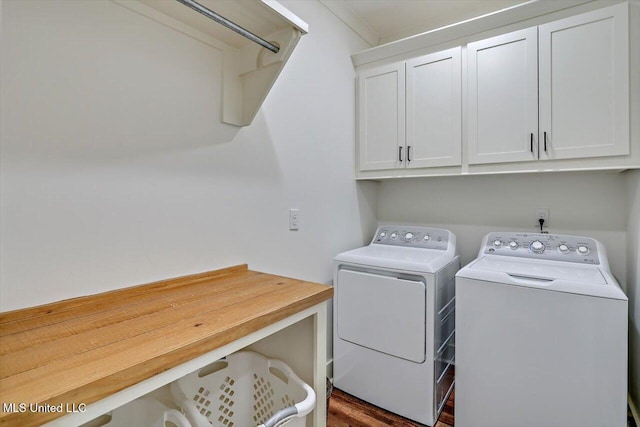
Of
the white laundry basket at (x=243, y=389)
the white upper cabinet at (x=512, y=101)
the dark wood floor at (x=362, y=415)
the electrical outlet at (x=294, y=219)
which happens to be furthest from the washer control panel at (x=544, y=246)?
the white laundry basket at (x=243, y=389)

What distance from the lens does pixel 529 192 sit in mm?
2158

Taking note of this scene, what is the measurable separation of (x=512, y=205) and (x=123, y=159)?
2.34m

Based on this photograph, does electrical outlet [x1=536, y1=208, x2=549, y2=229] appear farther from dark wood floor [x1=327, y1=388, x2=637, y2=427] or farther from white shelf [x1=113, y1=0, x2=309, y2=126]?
white shelf [x1=113, y1=0, x2=309, y2=126]

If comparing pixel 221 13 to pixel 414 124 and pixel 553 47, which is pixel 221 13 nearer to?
pixel 414 124

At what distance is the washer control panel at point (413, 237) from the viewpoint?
2250 mm

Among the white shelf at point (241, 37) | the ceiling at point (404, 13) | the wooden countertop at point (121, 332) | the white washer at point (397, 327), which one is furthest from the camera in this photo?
the ceiling at point (404, 13)

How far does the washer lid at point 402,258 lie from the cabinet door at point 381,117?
0.62 meters

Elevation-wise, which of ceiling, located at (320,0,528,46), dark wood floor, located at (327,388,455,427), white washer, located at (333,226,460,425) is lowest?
dark wood floor, located at (327,388,455,427)

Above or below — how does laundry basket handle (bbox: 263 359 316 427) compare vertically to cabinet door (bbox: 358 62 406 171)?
below

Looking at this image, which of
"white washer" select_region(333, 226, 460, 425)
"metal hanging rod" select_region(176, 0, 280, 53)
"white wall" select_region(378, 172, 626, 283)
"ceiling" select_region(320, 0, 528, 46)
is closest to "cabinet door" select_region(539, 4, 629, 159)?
"white wall" select_region(378, 172, 626, 283)

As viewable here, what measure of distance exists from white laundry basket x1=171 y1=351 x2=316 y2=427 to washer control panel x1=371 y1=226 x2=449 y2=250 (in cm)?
143

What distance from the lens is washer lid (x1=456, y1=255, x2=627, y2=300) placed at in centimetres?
137

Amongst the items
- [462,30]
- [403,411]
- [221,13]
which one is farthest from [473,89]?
[403,411]

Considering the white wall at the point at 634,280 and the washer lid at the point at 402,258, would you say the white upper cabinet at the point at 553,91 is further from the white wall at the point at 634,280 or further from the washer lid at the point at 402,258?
the washer lid at the point at 402,258
